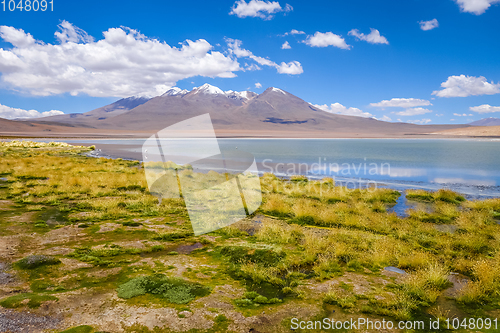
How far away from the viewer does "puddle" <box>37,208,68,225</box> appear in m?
9.35

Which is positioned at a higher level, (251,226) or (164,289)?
(164,289)

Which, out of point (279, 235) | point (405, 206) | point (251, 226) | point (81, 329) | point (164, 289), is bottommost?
point (405, 206)

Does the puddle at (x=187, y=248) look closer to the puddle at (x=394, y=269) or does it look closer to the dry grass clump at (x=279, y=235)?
the dry grass clump at (x=279, y=235)

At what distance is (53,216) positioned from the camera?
392 inches

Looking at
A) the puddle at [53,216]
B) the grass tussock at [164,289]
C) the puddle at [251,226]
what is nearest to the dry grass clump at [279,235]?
the puddle at [251,226]

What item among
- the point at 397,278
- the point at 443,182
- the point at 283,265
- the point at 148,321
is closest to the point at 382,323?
the point at 397,278

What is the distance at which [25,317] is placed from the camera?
4.09 metres

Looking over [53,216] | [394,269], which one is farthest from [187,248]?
[53,216]

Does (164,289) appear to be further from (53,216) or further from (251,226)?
(53,216)

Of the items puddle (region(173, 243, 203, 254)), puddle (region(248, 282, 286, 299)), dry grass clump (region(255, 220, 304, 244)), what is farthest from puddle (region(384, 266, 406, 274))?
puddle (region(173, 243, 203, 254))

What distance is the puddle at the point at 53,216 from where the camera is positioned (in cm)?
935

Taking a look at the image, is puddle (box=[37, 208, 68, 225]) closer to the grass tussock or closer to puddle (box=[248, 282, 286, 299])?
the grass tussock

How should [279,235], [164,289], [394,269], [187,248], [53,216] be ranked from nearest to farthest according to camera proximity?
[164,289]
[394,269]
[187,248]
[279,235]
[53,216]

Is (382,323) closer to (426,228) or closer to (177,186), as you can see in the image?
(426,228)
